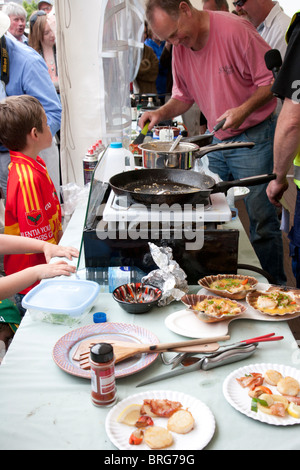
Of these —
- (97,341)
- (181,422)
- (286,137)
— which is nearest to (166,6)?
(286,137)

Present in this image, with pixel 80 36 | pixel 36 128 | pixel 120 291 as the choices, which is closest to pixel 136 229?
pixel 120 291

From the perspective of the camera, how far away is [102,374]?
1055 mm

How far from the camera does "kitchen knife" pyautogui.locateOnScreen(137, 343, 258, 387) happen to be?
1.20 meters

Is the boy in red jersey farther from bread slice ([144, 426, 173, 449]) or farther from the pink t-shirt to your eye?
bread slice ([144, 426, 173, 449])

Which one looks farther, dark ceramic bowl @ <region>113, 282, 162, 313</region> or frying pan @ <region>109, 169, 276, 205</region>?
frying pan @ <region>109, 169, 276, 205</region>

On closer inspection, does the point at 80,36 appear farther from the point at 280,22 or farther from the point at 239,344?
the point at 239,344

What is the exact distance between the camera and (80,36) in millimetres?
3006

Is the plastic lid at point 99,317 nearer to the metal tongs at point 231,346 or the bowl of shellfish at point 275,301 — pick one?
the metal tongs at point 231,346

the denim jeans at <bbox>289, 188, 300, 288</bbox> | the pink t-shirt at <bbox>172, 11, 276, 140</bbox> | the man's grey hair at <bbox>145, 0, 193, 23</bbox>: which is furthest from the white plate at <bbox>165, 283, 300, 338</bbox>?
the man's grey hair at <bbox>145, 0, 193, 23</bbox>

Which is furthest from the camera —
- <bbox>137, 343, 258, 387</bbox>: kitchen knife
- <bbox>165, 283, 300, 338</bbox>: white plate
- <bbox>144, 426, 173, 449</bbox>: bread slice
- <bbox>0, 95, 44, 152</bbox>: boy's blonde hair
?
<bbox>0, 95, 44, 152</bbox>: boy's blonde hair

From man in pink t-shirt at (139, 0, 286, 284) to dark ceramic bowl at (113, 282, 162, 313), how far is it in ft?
4.81

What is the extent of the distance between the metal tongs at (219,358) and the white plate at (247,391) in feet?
0.19

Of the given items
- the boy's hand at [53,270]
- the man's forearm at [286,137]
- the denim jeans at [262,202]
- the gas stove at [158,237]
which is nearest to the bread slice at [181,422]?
the gas stove at [158,237]

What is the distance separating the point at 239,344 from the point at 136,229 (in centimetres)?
56
